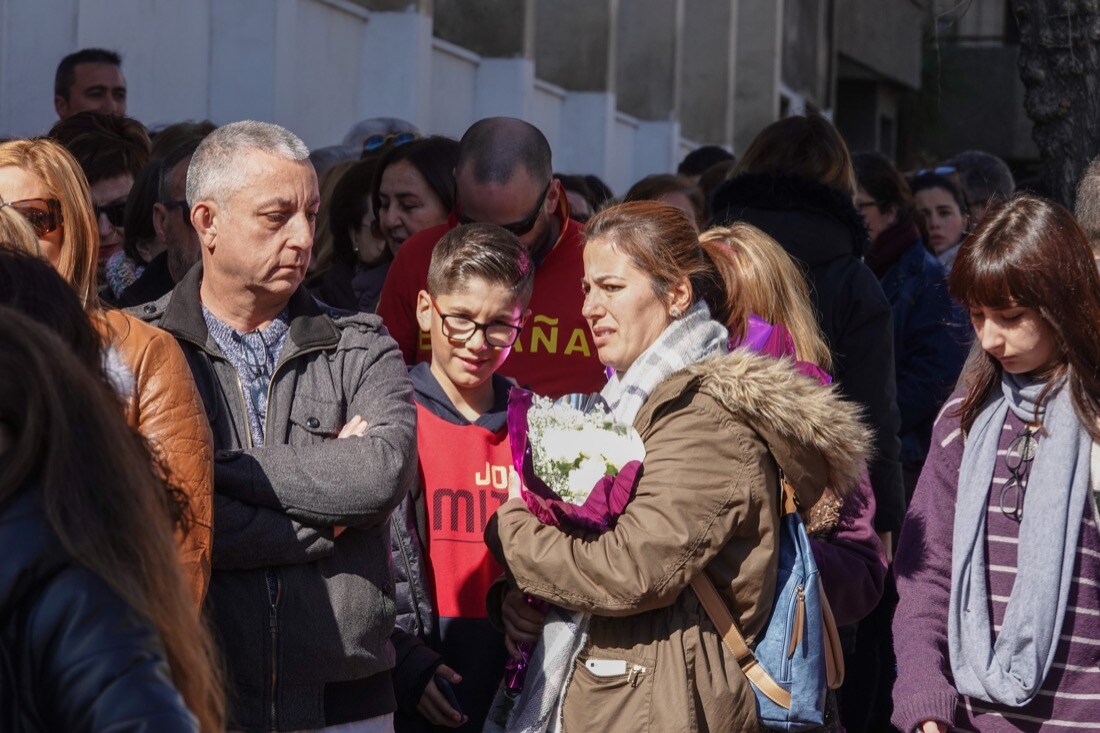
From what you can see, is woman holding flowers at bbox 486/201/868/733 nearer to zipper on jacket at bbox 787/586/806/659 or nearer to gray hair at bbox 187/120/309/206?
zipper on jacket at bbox 787/586/806/659

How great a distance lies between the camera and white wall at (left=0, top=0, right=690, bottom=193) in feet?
27.7

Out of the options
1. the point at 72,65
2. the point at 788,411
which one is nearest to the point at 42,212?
the point at 788,411

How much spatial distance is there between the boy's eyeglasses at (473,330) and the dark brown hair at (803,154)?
1.79 m

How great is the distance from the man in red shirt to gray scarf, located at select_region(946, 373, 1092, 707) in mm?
1623

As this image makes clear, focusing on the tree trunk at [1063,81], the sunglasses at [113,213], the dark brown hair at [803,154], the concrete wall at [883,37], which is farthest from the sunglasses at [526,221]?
the concrete wall at [883,37]

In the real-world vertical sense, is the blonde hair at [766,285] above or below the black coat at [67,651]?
above

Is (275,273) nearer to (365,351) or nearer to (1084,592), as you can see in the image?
(365,351)

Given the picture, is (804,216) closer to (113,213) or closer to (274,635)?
(113,213)

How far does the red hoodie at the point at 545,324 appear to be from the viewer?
16.2 feet

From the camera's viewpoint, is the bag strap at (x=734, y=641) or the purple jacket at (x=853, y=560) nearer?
the bag strap at (x=734, y=641)

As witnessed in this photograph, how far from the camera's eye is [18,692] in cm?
178

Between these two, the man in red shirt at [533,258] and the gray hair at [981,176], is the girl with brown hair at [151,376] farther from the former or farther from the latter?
the gray hair at [981,176]

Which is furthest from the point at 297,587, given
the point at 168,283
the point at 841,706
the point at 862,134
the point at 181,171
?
the point at 862,134

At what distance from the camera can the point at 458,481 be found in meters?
4.08
